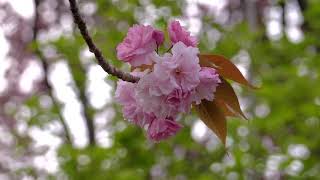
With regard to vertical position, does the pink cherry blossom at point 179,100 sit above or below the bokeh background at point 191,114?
below

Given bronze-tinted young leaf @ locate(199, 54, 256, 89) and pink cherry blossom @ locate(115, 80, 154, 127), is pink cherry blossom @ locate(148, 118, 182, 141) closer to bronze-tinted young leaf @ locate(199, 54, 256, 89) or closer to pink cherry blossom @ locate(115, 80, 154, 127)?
pink cherry blossom @ locate(115, 80, 154, 127)

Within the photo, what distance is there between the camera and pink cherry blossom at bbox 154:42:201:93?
44.0 inches

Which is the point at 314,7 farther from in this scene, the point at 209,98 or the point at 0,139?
the point at 0,139

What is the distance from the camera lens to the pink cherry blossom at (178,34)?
1.17 metres

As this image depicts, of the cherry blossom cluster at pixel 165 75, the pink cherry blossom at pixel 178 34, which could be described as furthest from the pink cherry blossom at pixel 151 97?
the pink cherry blossom at pixel 178 34

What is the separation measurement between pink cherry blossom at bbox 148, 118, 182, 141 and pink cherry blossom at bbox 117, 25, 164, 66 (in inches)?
5.7

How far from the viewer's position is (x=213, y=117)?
121 cm

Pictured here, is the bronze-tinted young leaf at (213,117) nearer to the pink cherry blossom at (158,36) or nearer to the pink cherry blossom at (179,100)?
the pink cherry blossom at (179,100)

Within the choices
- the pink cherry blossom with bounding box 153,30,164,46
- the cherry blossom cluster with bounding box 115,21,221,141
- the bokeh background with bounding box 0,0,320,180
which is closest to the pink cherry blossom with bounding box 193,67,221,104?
the cherry blossom cluster with bounding box 115,21,221,141

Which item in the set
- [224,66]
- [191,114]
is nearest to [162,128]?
[224,66]

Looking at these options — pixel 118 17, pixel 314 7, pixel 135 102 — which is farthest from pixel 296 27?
pixel 135 102

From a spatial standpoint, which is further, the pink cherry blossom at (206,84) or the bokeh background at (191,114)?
the bokeh background at (191,114)

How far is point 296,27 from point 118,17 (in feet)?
8.65

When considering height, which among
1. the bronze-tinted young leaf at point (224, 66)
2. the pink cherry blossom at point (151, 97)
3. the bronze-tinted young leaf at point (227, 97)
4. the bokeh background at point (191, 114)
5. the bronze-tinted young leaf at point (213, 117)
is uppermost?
the bokeh background at point (191, 114)
